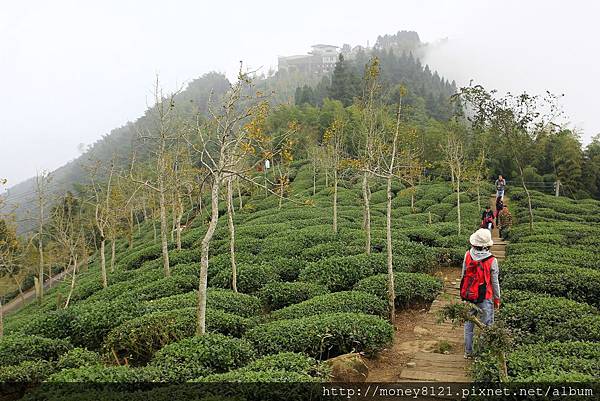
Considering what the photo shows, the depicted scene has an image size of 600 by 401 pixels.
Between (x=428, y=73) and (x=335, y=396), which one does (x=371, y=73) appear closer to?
(x=335, y=396)

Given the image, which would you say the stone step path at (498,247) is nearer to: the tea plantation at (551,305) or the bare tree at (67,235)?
the tea plantation at (551,305)

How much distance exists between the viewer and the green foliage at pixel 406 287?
33.3 feet

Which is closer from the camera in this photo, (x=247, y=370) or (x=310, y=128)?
(x=247, y=370)

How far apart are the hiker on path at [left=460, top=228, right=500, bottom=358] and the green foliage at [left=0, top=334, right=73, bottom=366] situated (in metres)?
7.83

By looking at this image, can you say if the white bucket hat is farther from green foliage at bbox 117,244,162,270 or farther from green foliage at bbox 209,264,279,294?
green foliage at bbox 117,244,162,270

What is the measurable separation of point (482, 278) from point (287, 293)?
548cm

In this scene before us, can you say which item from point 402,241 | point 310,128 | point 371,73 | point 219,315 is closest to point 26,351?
point 219,315

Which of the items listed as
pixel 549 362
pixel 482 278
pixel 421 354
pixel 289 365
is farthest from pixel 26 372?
pixel 549 362

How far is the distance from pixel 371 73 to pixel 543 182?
2504cm

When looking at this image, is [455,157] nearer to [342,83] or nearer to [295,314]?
[295,314]

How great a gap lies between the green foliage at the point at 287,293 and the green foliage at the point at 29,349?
455 centimetres

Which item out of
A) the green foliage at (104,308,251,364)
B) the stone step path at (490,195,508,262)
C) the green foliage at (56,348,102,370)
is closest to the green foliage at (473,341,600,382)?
the green foliage at (104,308,251,364)

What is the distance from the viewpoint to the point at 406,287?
33.4 feet

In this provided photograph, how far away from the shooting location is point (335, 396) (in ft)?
19.0
